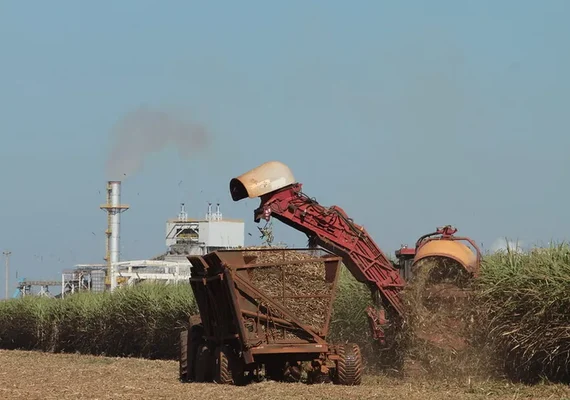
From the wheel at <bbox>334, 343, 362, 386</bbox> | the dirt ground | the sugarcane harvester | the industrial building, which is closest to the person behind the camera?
Result: the dirt ground

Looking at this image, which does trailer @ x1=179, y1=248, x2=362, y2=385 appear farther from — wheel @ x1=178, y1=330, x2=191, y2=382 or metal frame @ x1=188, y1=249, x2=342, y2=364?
wheel @ x1=178, y1=330, x2=191, y2=382

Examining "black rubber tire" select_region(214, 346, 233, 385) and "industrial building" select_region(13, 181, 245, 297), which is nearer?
"black rubber tire" select_region(214, 346, 233, 385)

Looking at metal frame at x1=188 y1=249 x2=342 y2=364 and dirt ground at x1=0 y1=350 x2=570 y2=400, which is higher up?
metal frame at x1=188 y1=249 x2=342 y2=364

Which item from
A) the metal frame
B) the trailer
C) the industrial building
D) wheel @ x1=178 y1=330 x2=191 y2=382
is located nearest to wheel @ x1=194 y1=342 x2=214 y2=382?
wheel @ x1=178 y1=330 x2=191 y2=382

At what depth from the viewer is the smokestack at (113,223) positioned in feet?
295

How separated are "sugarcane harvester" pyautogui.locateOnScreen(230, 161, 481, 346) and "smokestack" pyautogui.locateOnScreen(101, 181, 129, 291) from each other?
69.0m

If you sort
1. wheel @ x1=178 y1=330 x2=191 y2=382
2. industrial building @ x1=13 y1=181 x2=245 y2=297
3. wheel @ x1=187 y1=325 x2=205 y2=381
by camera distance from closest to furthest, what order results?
wheel @ x1=187 y1=325 x2=205 y2=381 → wheel @ x1=178 y1=330 x2=191 y2=382 → industrial building @ x1=13 y1=181 x2=245 y2=297

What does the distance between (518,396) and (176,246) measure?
83899 mm

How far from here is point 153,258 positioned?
10119 centimetres

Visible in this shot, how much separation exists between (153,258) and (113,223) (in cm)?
1014

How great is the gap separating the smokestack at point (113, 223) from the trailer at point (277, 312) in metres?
70.8

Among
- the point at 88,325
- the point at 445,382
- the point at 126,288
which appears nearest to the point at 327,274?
the point at 445,382

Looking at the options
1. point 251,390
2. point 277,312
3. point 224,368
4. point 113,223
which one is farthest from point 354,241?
point 113,223

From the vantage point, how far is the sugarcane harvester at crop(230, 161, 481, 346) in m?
20.5
